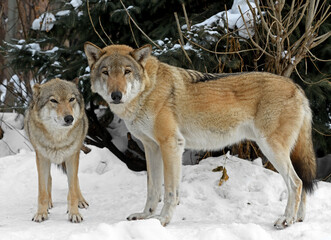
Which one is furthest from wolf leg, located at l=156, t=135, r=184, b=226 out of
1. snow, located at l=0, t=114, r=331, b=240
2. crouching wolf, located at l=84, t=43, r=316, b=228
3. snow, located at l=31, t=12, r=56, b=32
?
snow, located at l=31, t=12, r=56, b=32

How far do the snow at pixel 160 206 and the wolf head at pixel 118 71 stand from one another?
1.29 m

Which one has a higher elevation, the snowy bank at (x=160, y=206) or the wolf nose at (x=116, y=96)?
the wolf nose at (x=116, y=96)

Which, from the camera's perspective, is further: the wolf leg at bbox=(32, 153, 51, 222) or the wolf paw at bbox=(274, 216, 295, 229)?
the wolf leg at bbox=(32, 153, 51, 222)

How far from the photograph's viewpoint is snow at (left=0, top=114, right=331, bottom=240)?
3.56 m

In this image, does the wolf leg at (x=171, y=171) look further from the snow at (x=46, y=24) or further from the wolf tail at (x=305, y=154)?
the snow at (x=46, y=24)

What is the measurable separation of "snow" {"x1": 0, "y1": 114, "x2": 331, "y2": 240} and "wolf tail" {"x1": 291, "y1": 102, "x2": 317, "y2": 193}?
479mm

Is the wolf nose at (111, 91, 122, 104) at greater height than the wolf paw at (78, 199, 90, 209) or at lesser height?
greater

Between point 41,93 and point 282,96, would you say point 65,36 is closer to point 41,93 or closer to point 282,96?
point 41,93

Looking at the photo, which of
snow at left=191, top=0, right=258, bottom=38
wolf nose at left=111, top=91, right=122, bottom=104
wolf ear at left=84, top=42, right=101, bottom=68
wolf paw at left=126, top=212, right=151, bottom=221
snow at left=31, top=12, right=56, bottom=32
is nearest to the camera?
wolf nose at left=111, top=91, right=122, bottom=104

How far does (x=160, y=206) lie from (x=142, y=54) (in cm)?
194

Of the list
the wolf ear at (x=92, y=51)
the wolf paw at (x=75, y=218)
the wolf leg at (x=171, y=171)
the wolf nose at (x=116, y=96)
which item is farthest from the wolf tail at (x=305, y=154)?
the wolf paw at (x=75, y=218)

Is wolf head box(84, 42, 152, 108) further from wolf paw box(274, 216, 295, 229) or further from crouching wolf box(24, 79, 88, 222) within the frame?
wolf paw box(274, 216, 295, 229)

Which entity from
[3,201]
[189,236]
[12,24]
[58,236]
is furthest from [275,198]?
[12,24]

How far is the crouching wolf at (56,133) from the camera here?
4.42 m
